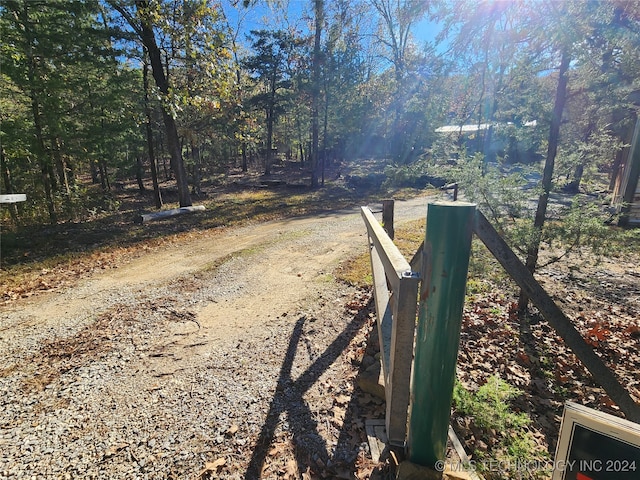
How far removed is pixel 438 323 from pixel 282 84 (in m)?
27.2

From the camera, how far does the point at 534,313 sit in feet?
16.4

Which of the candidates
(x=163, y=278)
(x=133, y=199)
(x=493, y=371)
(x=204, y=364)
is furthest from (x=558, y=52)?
(x=133, y=199)

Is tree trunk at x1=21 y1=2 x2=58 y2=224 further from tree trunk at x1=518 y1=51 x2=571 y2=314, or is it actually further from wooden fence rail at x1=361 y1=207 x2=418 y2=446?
tree trunk at x1=518 y1=51 x2=571 y2=314

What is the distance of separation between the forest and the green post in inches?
153

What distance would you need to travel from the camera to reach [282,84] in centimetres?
2528

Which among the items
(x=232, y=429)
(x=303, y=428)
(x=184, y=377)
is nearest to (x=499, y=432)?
(x=303, y=428)

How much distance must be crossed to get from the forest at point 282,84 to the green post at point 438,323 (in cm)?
388

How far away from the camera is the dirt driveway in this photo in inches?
98.5

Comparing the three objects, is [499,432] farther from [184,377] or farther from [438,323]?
[184,377]

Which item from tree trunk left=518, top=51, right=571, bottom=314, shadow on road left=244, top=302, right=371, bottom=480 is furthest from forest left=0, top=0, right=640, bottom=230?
shadow on road left=244, top=302, right=371, bottom=480

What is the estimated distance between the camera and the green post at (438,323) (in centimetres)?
160

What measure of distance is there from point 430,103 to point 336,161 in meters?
15.4

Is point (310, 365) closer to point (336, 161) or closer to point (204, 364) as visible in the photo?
point (204, 364)

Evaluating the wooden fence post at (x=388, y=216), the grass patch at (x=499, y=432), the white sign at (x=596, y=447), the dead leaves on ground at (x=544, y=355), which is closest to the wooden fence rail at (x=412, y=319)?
the white sign at (x=596, y=447)
